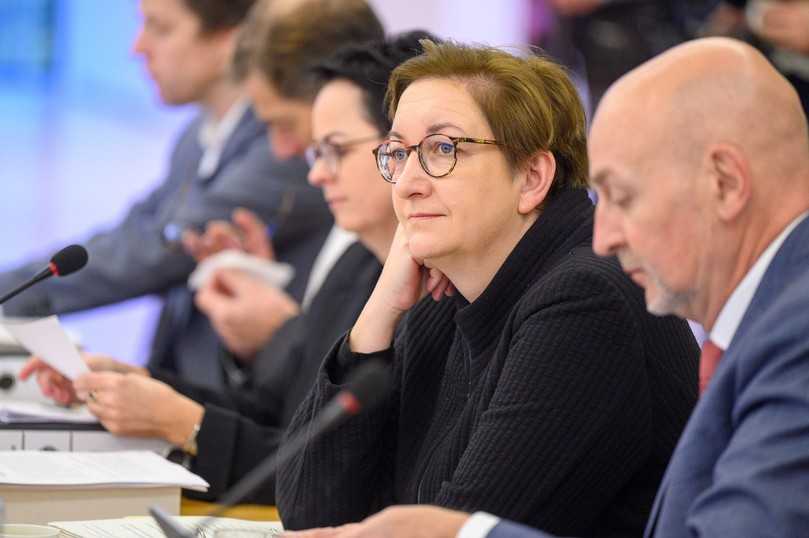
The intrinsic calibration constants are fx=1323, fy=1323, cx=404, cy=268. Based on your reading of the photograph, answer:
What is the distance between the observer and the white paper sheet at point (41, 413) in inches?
91.2

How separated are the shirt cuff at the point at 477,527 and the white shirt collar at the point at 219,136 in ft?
8.17

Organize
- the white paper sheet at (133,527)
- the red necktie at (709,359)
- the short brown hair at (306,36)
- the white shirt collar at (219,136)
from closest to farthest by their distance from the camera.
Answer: the red necktie at (709,359)
the white paper sheet at (133,527)
the short brown hair at (306,36)
the white shirt collar at (219,136)

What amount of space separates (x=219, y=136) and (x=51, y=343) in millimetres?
1461

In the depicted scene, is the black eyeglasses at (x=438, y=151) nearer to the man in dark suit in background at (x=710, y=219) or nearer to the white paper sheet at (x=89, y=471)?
the man in dark suit in background at (x=710, y=219)

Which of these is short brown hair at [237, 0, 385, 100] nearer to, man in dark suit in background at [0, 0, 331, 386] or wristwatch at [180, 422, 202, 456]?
man in dark suit in background at [0, 0, 331, 386]

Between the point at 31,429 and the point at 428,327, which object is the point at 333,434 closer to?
the point at 428,327

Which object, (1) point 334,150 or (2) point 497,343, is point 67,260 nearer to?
(1) point 334,150

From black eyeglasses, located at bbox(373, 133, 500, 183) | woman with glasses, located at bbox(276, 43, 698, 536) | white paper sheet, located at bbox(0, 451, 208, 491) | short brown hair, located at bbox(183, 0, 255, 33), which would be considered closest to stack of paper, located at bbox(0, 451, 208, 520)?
white paper sheet, located at bbox(0, 451, 208, 491)

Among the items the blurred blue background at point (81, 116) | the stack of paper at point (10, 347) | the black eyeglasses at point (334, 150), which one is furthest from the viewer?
the blurred blue background at point (81, 116)

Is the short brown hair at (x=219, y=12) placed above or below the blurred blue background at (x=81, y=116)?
above

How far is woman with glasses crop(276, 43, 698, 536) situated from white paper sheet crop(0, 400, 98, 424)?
0.56 meters

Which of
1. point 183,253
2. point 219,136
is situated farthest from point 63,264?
point 219,136

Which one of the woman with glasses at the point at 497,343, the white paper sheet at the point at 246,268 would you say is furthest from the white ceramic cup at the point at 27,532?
the white paper sheet at the point at 246,268

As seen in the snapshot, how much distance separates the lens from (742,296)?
134 cm
